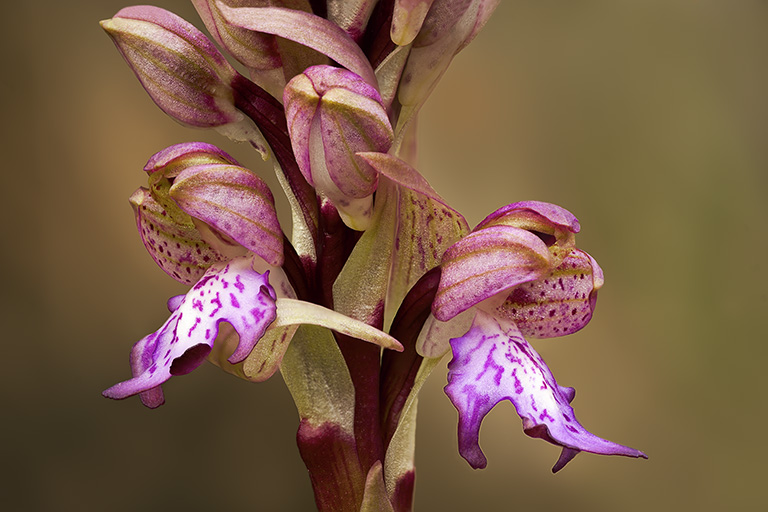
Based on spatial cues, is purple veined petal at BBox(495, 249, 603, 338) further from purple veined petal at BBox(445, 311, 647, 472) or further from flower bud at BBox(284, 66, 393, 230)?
flower bud at BBox(284, 66, 393, 230)

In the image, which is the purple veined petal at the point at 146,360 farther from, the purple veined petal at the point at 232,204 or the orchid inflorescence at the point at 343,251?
the purple veined petal at the point at 232,204

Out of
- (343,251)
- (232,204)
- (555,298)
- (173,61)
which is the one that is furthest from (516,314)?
(173,61)

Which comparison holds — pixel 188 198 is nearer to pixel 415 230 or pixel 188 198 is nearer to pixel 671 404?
pixel 415 230

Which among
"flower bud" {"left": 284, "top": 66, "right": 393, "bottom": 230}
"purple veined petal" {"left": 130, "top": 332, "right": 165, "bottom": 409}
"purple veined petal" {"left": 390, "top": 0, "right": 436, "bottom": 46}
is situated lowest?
"purple veined petal" {"left": 130, "top": 332, "right": 165, "bottom": 409}

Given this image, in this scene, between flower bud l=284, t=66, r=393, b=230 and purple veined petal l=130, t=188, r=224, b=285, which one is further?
purple veined petal l=130, t=188, r=224, b=285

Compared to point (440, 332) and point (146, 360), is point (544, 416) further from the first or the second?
point (146, 360)

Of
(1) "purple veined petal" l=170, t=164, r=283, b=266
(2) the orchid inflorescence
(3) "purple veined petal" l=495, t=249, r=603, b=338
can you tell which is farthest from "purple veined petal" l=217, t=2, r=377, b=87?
(3) "purple veined petal" l=495, t=249, r=603, b=338

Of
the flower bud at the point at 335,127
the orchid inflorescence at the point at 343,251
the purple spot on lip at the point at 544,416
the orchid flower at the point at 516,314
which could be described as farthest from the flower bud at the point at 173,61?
the purple spot on lip at the point at 544,416
